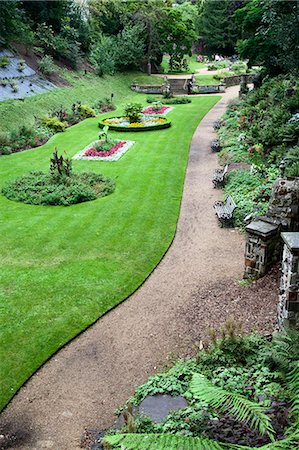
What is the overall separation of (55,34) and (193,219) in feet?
99.9

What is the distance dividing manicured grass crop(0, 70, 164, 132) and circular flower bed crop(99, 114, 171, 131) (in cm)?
379

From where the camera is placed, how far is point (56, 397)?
248 inches

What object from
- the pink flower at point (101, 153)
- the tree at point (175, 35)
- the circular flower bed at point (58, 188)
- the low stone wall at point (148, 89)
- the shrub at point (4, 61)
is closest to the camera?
the circular flower bed at point (58, 188)

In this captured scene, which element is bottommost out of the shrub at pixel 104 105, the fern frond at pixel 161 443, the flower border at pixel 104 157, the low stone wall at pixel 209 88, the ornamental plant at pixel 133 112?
the fern frond at pixel 161 443

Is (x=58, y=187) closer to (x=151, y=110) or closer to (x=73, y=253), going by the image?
(x=73, y=253)

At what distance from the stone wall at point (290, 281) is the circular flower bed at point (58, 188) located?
893 cm

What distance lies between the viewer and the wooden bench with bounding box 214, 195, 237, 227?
39.0 ft

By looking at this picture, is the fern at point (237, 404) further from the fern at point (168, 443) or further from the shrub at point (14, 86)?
the shrub at point (14, 86)

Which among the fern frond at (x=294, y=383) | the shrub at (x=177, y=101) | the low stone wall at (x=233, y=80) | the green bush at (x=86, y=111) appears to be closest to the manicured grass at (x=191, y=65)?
the low stone wall at (x=233, y=80)

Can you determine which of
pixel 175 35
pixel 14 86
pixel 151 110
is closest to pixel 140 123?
pixel 151 110

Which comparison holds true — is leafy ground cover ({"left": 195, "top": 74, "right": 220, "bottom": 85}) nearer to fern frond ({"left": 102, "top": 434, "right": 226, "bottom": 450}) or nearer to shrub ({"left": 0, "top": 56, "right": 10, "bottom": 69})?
shrub ({"left": 0, "top": 56, "right": 10, "bottom": 69})

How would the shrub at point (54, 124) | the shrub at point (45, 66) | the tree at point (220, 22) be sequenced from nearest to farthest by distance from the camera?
1. the shrub at point (54, 124)
2. the shrub at point (45, 66)
3. the tree at point (220, 22)

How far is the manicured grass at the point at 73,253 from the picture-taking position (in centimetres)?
764

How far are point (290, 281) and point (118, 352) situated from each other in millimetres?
3078
